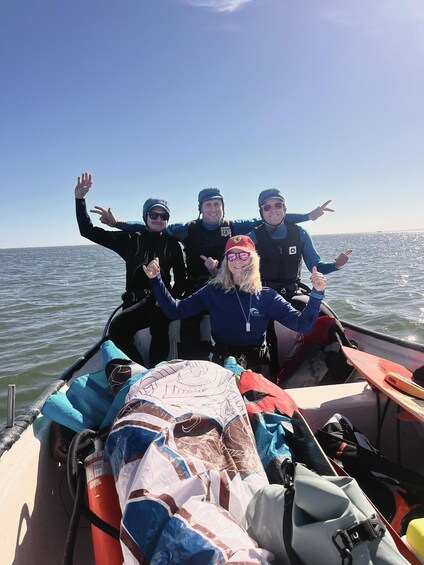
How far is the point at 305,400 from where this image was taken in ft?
7.78

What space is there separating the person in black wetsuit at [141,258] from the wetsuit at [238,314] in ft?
2.26

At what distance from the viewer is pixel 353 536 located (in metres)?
0.97

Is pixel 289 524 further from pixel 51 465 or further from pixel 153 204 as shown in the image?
pixel 153 204

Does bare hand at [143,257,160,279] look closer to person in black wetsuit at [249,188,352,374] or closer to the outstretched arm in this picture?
the outstretched arm

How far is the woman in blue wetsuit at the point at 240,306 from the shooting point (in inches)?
124

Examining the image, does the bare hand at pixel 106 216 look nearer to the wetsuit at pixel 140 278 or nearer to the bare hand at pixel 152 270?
the wetsuit at pixel 140 278

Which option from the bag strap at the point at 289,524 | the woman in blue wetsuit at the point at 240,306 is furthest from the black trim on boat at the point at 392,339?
the bag strap at the point at 289,524

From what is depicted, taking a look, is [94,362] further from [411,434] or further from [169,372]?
[411,434]

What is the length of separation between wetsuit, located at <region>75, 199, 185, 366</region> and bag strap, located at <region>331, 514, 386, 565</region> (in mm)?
2983

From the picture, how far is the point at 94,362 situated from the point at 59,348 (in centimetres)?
525

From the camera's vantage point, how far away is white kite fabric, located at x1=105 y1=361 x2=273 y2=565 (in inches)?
39.7

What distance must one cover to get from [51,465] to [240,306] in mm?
1860

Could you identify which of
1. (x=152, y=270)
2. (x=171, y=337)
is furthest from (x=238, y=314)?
(x=171, y=337)

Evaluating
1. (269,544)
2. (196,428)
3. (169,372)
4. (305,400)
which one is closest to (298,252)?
(305,400)
